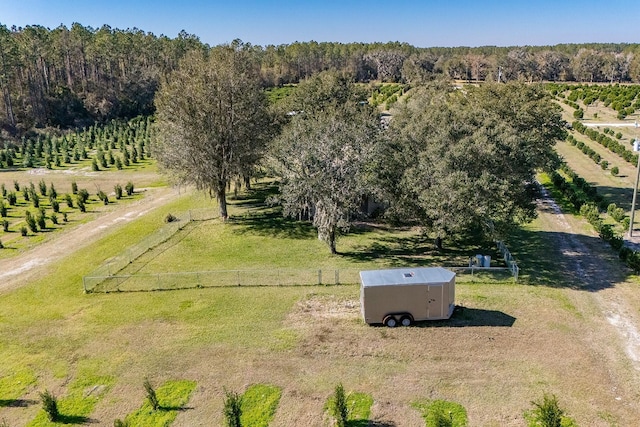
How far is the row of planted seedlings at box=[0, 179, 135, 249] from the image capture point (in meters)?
35.7

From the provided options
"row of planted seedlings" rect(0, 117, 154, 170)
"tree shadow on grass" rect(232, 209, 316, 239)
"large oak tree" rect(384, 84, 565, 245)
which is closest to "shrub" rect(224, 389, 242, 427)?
"large oak tree" rect(384, 84, 565, 245)

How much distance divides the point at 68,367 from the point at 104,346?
1622 mm

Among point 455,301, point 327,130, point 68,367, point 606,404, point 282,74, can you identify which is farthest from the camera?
point 282,74

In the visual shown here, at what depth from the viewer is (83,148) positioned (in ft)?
219

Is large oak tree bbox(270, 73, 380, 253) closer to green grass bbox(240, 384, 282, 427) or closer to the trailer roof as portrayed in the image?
the trailer roof

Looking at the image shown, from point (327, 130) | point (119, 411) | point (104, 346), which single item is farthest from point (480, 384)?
point (327, 130)

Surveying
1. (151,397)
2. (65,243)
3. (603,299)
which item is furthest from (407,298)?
(65,243)

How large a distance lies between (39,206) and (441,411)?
39.6 metres

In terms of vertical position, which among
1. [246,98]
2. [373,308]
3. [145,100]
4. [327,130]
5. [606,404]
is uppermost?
[145,100]

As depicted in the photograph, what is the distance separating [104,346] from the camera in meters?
19.5

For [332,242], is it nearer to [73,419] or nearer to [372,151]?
[372,151]

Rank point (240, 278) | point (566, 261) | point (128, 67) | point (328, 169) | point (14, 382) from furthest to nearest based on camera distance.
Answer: point (128, 67) < point (328, 169) < point (566, 261) < point (240, 278) < point (14, 382)

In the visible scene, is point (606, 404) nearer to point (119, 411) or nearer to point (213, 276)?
point (119, 411)

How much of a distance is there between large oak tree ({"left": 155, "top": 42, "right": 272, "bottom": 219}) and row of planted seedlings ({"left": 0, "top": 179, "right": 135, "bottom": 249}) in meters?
10.2
